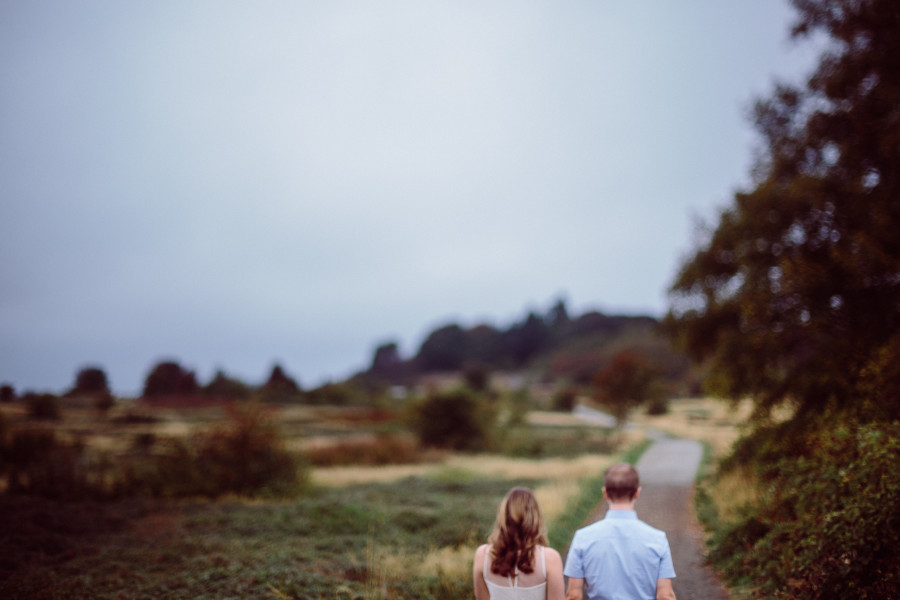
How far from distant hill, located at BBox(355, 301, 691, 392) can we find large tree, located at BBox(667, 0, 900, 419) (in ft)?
364

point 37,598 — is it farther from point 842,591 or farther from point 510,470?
point 510,470

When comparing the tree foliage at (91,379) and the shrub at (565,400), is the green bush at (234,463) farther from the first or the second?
the shrub at (565,400)

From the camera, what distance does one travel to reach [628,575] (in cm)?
353

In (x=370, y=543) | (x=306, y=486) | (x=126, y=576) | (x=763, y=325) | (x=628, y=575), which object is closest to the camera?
(x=628, y=575)

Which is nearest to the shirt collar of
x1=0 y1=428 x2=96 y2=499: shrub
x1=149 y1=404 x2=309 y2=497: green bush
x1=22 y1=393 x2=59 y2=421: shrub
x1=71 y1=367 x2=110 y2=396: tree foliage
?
x1=149 y1=404 x2=309 y2=497: green bush

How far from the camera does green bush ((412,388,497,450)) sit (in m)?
36.8

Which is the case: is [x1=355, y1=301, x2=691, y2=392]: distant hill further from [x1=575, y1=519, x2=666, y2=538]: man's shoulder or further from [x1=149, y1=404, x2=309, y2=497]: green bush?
[x1=575, y1=519, x2=666, y2=538]: man's shoulder

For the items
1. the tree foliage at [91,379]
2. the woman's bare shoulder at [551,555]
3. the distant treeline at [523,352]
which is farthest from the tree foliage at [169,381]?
the distant treeline at [523,352]

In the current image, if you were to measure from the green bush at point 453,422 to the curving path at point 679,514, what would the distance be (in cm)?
1526

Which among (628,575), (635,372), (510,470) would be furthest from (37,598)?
(635,372)

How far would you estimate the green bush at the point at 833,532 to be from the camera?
5.54 meters

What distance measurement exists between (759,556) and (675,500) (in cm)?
622

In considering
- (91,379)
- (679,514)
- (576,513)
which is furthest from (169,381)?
(679,514)

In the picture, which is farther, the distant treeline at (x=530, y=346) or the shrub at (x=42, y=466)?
the distant treeline at (x=530, y=346)
